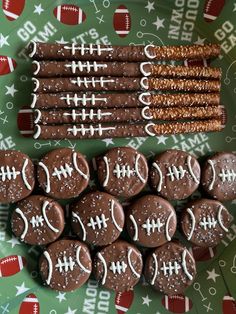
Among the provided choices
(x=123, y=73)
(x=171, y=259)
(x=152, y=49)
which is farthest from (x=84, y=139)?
(x=171, y=259)

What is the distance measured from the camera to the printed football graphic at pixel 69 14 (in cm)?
181

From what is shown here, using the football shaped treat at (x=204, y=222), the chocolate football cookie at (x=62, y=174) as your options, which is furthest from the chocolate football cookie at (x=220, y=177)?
A: the chocolate football cookie at (x=62, y=174)

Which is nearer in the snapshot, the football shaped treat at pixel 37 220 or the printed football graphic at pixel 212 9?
the football shaped treat at pixel 37 220

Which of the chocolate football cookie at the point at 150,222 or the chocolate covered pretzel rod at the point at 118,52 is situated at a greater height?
the chocolate covered pretzel rod at the point at 118,52

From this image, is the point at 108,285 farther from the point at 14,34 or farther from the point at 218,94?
the point at 14,34

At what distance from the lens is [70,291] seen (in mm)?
1799

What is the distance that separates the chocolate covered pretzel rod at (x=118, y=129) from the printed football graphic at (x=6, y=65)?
0.65 ft

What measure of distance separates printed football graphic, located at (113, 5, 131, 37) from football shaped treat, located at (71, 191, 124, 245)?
0.54 metres

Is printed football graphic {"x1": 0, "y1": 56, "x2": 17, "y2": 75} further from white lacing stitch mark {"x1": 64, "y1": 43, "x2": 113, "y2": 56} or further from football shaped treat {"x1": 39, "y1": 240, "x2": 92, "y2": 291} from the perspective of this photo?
football shaped treat {"x1": 39, "y1": 240, "x2": 92, "y2": 291}

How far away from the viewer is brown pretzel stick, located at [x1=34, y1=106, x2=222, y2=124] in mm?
1783

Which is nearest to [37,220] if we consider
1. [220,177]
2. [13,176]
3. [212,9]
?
[13,176]

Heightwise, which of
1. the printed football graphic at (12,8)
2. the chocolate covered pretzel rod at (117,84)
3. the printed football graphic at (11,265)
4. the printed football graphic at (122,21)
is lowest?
the printed football graphic at (11,265)

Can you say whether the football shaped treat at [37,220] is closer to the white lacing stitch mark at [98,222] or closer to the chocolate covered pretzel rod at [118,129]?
the white lacing stitch mark at [98,222]

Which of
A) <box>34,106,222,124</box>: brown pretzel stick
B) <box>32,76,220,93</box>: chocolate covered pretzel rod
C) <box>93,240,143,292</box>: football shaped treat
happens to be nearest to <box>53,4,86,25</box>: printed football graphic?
<box>32,76,220,93</box>: chocolate covered pretzel rod
